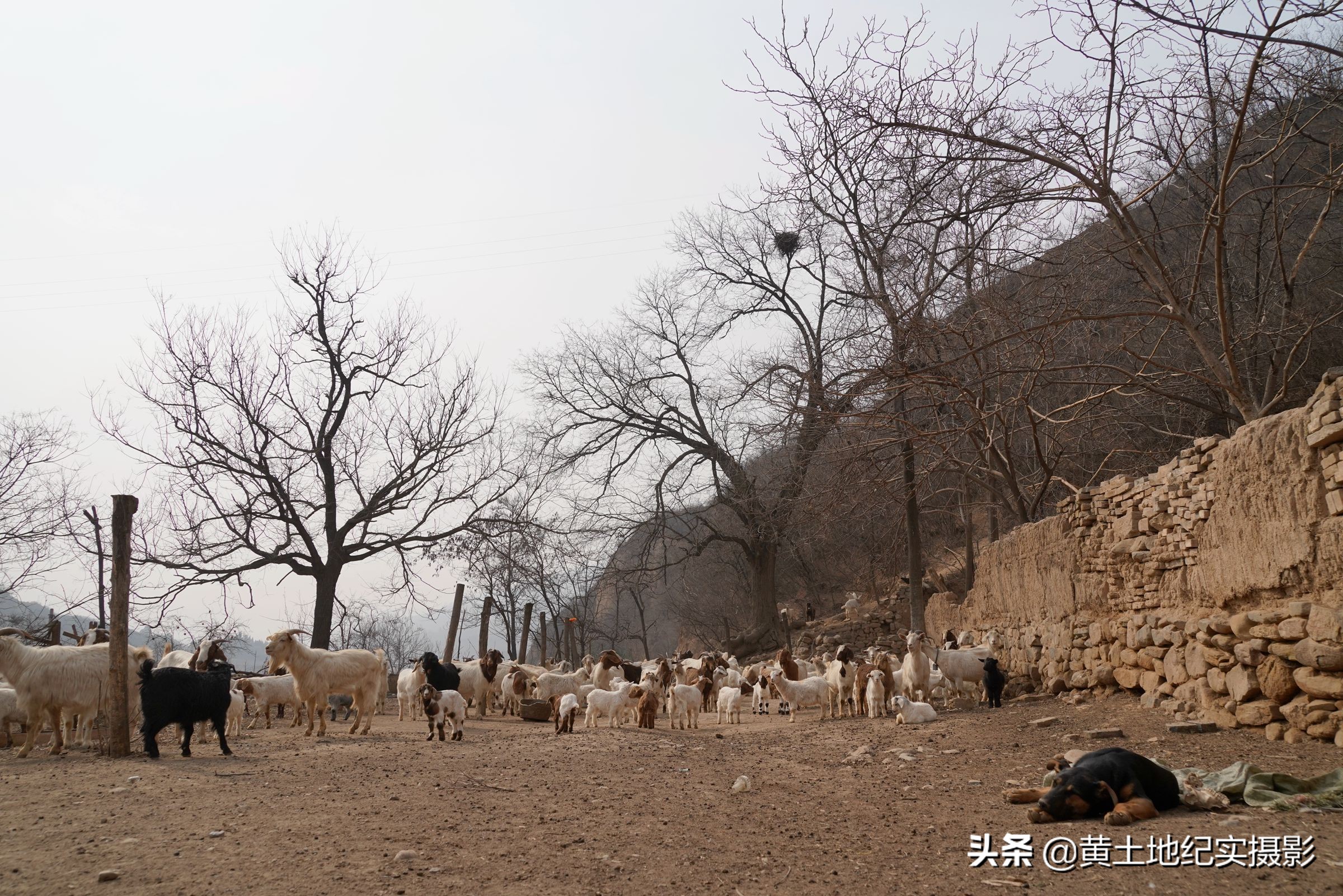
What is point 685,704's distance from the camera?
43.4ft

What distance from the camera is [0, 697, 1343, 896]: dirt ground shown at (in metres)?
4.67

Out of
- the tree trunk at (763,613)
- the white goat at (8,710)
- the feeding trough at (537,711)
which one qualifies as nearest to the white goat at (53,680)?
the white goat at (8,710)

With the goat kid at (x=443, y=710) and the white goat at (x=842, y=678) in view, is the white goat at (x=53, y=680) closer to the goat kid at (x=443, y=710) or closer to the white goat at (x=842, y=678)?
the goat kid at (x=443, y=710)

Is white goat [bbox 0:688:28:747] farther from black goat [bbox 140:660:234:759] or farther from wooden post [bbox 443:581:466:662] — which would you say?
wooden post [bbox 443:581:466:662]

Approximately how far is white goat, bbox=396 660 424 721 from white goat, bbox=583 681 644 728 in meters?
4.72

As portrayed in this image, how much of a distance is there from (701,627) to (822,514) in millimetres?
28621

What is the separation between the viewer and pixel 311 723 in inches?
481

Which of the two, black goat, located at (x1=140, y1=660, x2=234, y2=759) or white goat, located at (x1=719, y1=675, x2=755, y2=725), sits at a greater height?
black goat, located at (x1=140, y1=660, x2=234, y2=759)

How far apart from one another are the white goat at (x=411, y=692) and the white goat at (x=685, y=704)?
17.9ft

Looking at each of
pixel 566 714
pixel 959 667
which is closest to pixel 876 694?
pixel 959 667

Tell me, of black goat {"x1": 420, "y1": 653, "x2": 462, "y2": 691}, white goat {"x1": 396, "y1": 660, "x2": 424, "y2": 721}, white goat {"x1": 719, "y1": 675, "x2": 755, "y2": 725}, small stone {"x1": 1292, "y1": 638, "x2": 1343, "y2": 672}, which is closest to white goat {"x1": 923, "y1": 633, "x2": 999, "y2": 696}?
white goat {"x1": 719, "y1": 675, "x2": 755, "y2": 725}

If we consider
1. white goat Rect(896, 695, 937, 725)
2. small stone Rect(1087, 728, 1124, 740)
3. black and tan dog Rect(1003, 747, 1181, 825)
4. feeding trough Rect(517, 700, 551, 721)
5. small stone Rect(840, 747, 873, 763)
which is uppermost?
black and tan dog Rect(1003, 747, 1181, 825)

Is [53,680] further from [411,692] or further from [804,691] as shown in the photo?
[804,691]

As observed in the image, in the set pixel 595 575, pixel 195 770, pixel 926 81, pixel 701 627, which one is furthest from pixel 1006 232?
pixel 701 627
